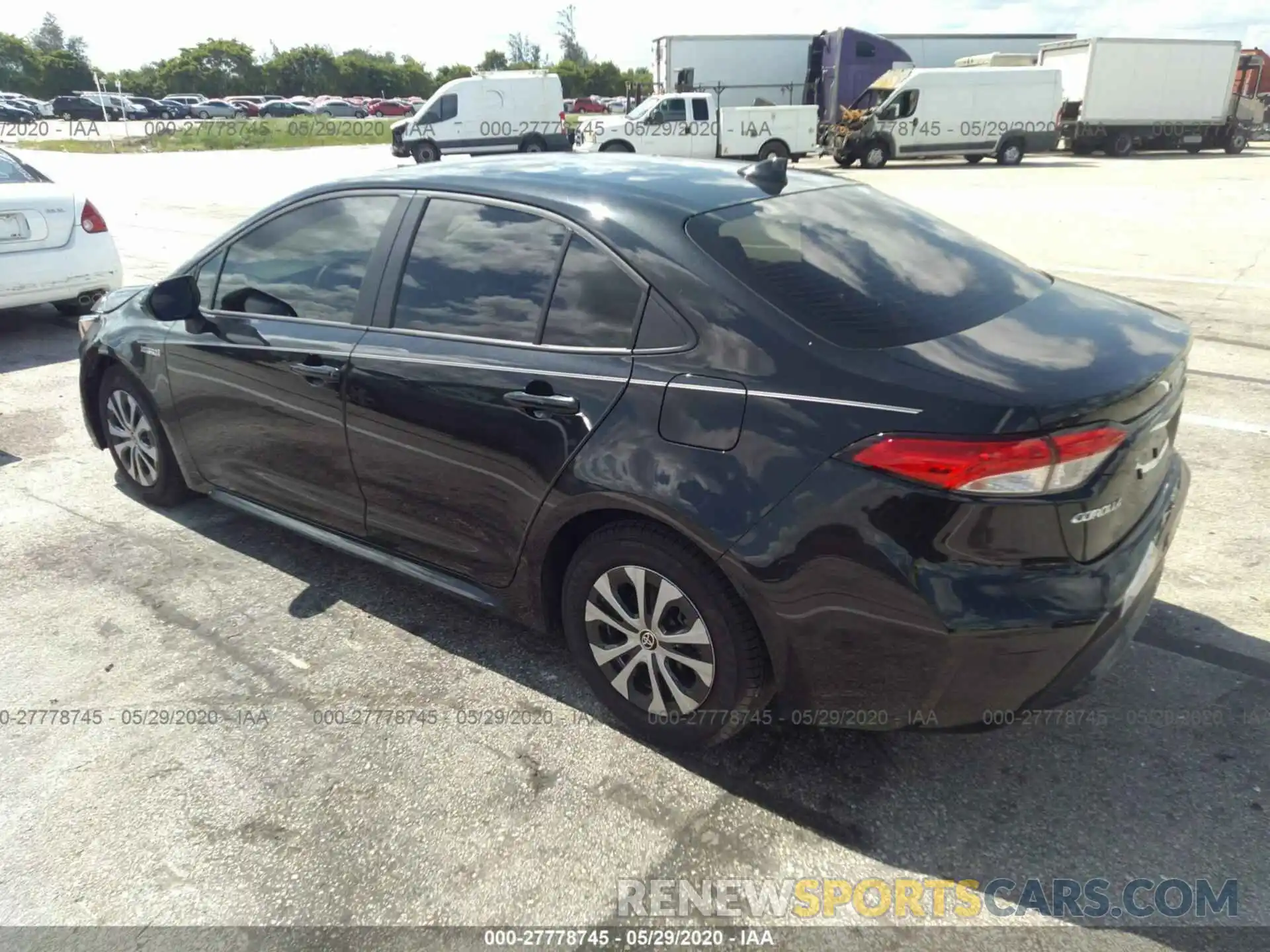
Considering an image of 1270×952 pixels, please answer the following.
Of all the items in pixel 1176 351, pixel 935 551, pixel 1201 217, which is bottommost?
pixel 1201 217

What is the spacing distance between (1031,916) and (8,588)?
13.1 feet

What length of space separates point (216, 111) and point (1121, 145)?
6050 centimetres

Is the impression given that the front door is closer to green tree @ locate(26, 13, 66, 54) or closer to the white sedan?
the white sedan

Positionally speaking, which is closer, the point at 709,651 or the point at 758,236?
the point at 709,651

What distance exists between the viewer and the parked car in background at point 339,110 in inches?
2682

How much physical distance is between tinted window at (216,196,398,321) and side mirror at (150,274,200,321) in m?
0.11

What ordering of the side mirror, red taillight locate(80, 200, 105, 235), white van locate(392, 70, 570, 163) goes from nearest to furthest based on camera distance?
the side mirror, red taillight locate(80, 200, 105, 235), white van locate(392, 70, 570, 163)

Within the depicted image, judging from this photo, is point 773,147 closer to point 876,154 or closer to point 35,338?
point 876,154

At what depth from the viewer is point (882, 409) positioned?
214cm

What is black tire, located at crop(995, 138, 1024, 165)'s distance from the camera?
27.2m

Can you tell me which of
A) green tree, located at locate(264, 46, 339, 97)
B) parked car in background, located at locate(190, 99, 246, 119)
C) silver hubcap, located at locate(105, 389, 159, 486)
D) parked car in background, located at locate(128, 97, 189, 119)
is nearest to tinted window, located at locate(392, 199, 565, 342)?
silver hubcap, located at locate(105, 389, 159, 486)

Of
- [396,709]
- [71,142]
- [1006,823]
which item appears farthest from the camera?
[71,142]

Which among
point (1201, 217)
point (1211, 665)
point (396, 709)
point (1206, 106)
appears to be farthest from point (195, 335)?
point (1206, 106)

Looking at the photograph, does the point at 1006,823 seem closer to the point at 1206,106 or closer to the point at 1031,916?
the point at 1031,916
